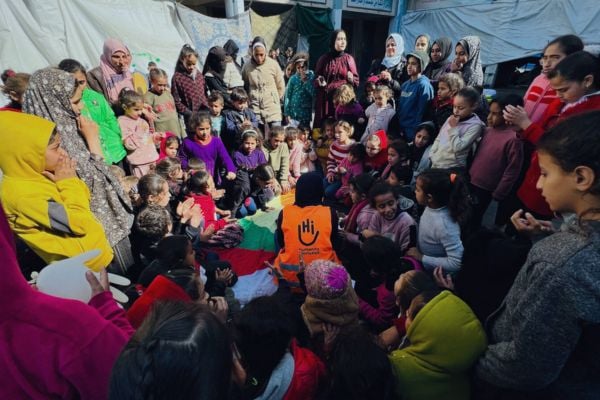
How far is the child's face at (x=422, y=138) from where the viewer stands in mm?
3447

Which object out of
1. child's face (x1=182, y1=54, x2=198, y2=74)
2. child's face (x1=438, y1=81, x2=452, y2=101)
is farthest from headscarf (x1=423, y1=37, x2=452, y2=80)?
child's face (x1=182, y1=54, x2=198, y2=74)

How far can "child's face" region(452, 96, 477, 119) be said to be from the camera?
9.09ft

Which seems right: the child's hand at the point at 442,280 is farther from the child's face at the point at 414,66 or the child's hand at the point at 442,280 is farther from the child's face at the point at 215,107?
the child's face at the point at 215,107

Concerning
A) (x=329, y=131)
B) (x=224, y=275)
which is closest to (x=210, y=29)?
(x=329, y=131)

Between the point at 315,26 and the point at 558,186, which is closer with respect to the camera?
the point at 558,186

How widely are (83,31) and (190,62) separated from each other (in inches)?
93.7

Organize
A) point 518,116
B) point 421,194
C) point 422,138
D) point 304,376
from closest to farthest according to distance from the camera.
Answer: point 304,376 < point 421,194 < point 518,116 < point 422,138

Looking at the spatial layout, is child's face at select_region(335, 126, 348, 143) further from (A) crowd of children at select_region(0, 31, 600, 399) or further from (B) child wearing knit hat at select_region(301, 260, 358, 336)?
(B) child wearing knit hat at select_region(301, 260, 358, 336)

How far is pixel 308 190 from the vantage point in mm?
2441

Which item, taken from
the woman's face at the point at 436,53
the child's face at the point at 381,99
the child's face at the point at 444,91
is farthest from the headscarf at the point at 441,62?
the child's face at the point at 444,91

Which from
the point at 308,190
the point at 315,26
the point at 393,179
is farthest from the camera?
the point at 315,26

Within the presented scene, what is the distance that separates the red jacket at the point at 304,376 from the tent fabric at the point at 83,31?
A: 5497 millimetres

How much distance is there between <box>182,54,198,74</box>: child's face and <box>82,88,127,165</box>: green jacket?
1.27m

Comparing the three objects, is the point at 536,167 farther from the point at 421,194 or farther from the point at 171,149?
the point at 171,149
